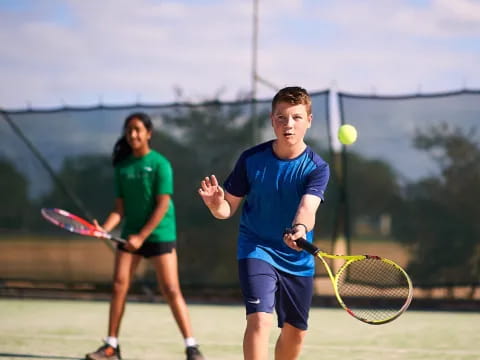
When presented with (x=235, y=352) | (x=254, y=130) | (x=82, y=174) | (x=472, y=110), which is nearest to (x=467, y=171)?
(x=472, y=110)

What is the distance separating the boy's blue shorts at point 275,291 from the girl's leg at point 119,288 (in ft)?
6.36

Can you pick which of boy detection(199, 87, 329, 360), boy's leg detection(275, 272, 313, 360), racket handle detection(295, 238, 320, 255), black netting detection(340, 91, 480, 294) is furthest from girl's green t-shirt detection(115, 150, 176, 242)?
black netting detection(340, 91, 480, 294)

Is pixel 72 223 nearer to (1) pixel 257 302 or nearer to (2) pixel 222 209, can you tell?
(2) pixel 222 209

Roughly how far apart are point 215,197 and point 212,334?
3379 mm

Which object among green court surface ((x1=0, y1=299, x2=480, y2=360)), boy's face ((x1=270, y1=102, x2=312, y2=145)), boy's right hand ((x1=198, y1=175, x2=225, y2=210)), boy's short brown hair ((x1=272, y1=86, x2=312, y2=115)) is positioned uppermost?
boy's short brown hair ((x1=272, y1=86, x2=312, y2=115))

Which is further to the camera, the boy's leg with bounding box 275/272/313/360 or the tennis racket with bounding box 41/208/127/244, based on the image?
the tennis racket with bounding box 41/208/127/244

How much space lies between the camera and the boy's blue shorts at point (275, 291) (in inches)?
169

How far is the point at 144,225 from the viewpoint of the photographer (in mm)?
6297

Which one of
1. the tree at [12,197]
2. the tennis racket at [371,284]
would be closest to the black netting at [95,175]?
the tree at [12,197]

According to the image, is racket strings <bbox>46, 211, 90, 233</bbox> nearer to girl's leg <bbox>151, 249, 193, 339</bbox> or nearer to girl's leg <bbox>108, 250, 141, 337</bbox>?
girl's leg <bbox>108, 250, 141, 337</bbox>

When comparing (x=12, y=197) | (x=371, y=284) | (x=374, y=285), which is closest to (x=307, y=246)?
(x=371, y=284)

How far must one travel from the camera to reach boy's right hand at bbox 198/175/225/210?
171 inches

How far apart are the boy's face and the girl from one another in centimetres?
200

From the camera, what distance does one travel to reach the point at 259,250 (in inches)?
175
